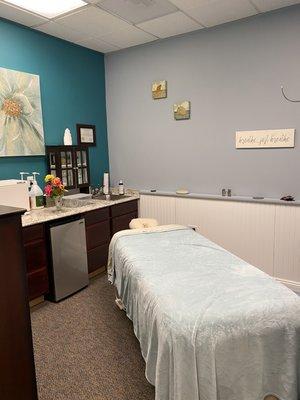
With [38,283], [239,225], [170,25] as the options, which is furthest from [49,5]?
[239,225]

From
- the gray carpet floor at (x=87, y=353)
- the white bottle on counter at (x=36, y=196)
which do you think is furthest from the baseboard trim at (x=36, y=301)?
the white bottle on counter at (x=36, y=196)

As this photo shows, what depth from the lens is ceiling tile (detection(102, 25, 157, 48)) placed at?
10.5 feet

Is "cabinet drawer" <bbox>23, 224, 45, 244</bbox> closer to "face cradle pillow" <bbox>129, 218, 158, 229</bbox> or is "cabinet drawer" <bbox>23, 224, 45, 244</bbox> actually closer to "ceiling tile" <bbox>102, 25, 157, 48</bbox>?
"face cradle pillow" <bbox>129, 218, 158, 229</bbox>

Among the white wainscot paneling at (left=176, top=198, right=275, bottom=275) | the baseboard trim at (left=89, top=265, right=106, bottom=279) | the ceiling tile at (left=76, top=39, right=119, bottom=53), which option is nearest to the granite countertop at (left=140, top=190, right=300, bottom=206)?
the white wainscot paneling at (left=176, top=198, right=275, bottom=275)

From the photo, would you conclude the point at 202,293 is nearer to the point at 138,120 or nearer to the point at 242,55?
the point at 242,55

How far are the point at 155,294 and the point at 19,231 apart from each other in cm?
74

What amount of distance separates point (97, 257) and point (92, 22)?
7.82 ft

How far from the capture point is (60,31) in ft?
10.2

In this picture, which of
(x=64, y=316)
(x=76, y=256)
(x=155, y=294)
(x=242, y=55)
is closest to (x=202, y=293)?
(x=155, y=294)

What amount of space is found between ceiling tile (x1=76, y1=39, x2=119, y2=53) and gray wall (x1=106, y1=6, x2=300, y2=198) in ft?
0.41

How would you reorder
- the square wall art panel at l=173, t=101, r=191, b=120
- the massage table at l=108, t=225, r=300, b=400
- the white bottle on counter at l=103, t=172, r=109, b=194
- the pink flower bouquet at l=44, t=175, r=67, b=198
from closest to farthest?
the massage table at l=108, t=225, r=300, b=400 → the pink flower bouquet at l=44, t=175, r=67, b=198 → the square wall art panel at l=173, t=101, r=191, b=120 → the white bottle on counter at l=103, t=172, r=109, b=194

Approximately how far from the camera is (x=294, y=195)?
286cm

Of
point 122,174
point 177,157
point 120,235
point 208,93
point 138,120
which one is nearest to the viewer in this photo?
point 120,235

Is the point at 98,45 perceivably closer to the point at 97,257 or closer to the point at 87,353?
the point at 97,257
